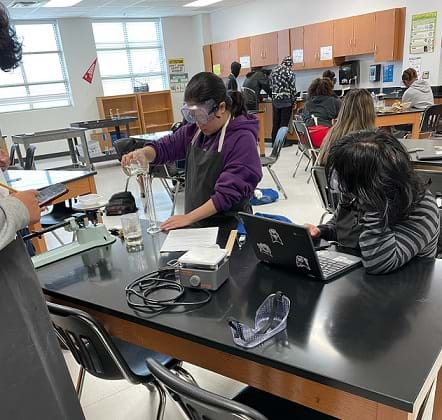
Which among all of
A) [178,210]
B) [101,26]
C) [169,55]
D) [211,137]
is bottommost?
[178,210]

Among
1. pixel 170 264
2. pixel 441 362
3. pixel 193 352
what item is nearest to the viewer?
pixel 441 362

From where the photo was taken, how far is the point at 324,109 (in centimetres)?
526

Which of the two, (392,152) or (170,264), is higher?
(392,152)

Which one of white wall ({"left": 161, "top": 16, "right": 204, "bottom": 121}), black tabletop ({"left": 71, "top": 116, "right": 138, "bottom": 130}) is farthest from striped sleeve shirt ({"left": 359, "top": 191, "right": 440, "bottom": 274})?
white wall ({"left": 161, "top": 16, "right": 204, "bottom": 121})

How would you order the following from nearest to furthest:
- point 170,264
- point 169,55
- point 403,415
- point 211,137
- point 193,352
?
point 403,415, point 193,352, point 170,264, point 211,137, point 169,55

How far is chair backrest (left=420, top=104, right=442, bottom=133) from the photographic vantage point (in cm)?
435

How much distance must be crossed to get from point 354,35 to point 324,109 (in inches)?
106

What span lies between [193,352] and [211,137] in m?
1.05

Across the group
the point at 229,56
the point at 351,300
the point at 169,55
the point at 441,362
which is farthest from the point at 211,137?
the point at 169,55

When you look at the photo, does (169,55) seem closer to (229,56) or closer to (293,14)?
(229,56)

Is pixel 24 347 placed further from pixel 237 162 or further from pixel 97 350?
pixel 237 162

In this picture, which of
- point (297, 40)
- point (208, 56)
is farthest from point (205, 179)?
point (208, 56)

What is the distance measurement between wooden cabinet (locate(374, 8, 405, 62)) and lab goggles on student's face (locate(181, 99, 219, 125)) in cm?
609

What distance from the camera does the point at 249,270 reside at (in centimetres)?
125
